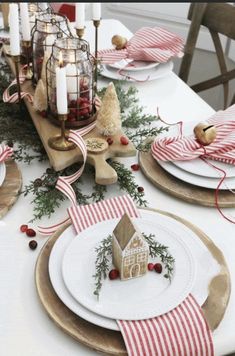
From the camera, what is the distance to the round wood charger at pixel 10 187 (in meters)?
0.91

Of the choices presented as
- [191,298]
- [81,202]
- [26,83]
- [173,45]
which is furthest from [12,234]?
[173,45]

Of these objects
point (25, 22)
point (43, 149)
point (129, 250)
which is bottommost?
point (43, 149)

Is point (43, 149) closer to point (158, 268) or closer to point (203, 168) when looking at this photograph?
point (203, 168)

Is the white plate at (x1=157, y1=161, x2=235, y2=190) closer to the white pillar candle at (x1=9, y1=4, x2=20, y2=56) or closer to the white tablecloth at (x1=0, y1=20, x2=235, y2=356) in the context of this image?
the white tablecloth at (x1=0, y1=20, x2=235, y2=356)

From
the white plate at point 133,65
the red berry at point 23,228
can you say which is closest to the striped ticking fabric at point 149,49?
the white plate at point 133,65

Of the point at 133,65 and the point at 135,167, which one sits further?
the point at 133,65

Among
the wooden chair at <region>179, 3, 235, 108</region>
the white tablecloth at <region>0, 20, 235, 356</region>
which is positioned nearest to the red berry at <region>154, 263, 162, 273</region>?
the white tablecloth at <region>0, 20, 235, 356</region>

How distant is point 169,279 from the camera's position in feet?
2.33

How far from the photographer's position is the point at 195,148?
1.03 meters

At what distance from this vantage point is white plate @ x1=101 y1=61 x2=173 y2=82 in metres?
1.46

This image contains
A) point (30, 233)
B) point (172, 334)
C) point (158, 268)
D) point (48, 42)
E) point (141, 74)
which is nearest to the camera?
point (172, 334)

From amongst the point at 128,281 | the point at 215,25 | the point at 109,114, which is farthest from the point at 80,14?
the point at 128,281

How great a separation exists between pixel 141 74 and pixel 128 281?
93 centimetres

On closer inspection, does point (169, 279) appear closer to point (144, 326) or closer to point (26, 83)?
point (144, 326)
